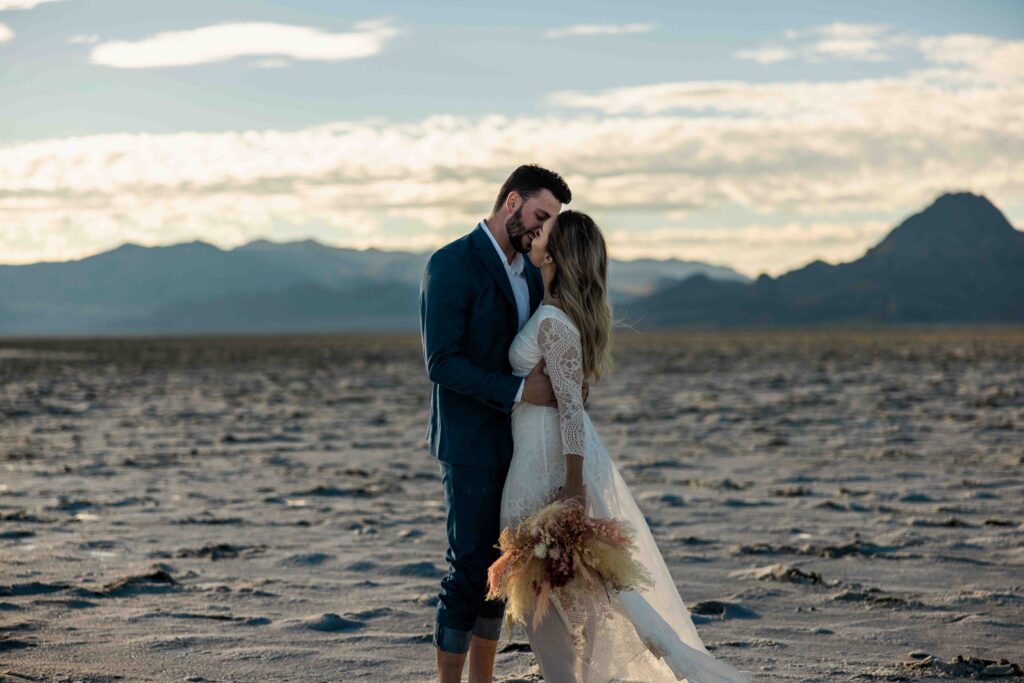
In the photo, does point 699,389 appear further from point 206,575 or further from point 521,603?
point 521,603

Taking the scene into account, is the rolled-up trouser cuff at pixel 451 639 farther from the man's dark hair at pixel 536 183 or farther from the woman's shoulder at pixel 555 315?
the man's dark hair at pixel 536 183

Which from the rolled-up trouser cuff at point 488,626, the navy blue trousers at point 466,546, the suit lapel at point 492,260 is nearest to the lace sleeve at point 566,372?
the suit lapel at point 492,260

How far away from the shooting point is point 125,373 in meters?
34.4

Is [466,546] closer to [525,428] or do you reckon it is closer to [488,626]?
[488,626]

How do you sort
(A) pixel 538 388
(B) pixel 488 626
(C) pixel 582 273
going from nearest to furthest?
(C) pixel 582 273
(A) pixel 538 388
(B) pixel 488 626

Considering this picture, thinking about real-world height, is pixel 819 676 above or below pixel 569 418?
below

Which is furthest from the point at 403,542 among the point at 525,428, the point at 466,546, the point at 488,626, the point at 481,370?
the point at 481,370

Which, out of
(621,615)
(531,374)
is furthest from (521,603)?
(531,374)

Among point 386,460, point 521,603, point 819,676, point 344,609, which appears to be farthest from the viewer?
point 386,460

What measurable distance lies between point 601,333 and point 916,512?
5.05 m

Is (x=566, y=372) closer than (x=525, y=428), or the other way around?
(x=566, y=372)

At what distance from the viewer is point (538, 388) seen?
3844mm

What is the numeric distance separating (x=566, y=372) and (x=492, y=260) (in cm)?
45

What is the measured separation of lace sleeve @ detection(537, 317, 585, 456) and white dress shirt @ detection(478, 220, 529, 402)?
0.24m
